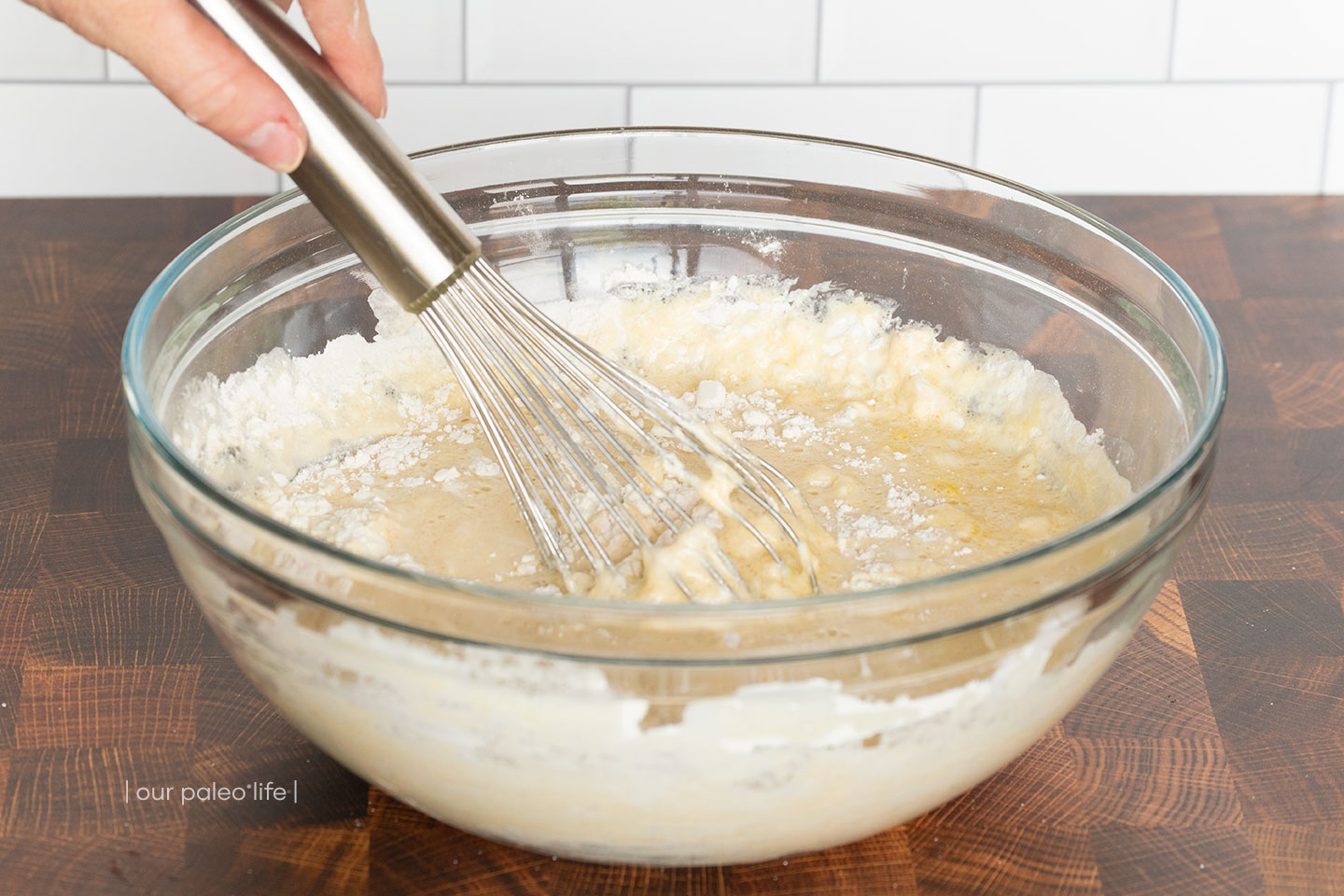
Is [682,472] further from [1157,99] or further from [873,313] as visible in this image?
[1157,99]

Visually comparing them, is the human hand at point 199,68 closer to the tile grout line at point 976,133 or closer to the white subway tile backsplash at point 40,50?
the white subway tile backsplash at point 40,50

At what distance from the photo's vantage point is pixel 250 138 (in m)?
0.63

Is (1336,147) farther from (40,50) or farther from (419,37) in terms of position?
(40,50)

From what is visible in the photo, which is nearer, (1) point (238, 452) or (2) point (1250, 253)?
(1) point (238, 452)

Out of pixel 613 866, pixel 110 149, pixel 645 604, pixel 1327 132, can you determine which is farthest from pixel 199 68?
pixel 1327 132

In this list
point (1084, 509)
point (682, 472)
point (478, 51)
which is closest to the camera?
point (682, 472)

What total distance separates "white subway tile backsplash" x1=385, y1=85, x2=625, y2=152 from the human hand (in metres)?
0.80

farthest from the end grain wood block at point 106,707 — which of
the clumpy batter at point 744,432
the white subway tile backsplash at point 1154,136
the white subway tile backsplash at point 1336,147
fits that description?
the white subway tile backsplash at point 1336,147

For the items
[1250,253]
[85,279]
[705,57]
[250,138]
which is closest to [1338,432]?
[1250,253]

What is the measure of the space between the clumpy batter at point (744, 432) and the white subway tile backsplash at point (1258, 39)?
2.33 ft

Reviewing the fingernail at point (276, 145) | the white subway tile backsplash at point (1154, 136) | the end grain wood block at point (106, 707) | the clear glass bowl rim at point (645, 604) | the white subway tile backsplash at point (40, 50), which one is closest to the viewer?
the clear glass bowl rim at point (645, 604)

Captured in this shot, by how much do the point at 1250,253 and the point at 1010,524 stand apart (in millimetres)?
602

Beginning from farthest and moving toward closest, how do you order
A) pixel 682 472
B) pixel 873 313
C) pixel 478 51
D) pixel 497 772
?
1. pixel 478 51
2. pixel 873 313
3. pixel 682 472
4. pixel 497 772

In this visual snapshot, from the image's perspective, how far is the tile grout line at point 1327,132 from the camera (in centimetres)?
150
